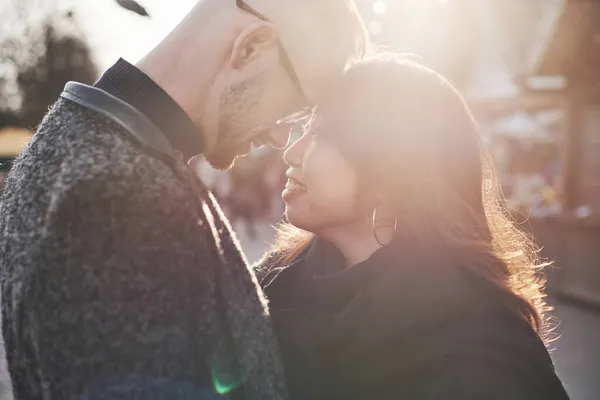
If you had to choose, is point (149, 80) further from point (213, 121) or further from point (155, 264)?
point (155, 264)

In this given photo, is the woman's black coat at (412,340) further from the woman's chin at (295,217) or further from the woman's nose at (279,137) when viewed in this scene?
the woman's nose at (279,137)

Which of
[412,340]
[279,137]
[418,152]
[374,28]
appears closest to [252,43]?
[279,137]

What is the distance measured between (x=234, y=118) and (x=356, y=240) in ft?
2.08

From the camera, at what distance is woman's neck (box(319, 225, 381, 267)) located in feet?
6.77

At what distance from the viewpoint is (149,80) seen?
1.47 metres

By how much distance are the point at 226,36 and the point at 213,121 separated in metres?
0.21

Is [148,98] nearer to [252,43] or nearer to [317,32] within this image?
[252,43]

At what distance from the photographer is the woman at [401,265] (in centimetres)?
172

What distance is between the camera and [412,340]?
1.77 meters

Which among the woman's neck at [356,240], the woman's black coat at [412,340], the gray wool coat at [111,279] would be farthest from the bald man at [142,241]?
the woman's neck at [356,240]

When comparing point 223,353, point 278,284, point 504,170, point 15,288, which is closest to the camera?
point 15,288

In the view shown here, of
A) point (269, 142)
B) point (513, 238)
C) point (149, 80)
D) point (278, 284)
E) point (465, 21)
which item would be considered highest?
point (149, 80)

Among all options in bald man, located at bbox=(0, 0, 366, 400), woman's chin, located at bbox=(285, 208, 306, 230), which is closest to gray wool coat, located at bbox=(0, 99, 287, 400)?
bald man, located at bbox=(0, 0, 366, 400)

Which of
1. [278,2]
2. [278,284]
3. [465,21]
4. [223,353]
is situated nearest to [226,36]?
[278,2]
